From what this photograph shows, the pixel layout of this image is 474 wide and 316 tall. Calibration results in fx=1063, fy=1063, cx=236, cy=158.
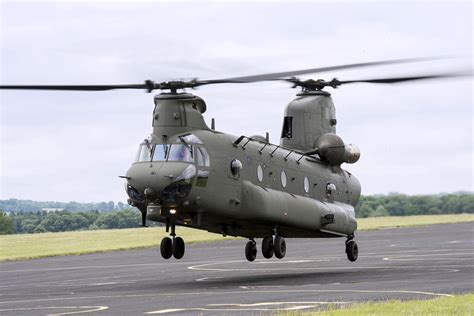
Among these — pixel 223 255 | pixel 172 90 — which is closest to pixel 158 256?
pixel 223 255

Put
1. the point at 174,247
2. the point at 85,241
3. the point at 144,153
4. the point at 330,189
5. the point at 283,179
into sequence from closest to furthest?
the point at 144,153 → the point at 174,247 → the point at 283,179 → the point at 330,189 → the point at 85,241

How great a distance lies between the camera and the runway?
3569cm

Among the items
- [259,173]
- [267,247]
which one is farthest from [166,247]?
[259,173]

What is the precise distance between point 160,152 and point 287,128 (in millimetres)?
12189

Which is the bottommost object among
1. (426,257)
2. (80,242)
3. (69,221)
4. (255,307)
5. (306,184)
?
(255,307)

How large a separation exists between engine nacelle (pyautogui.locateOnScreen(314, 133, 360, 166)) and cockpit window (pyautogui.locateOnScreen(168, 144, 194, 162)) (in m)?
11.1

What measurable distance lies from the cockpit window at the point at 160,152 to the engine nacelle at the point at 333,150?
11499 mm

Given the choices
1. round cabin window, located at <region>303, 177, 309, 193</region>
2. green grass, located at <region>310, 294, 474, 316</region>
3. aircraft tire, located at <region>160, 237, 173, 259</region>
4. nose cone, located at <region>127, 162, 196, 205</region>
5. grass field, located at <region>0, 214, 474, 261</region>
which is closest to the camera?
green grass, located at <region>310, 294, 474, 316</region>

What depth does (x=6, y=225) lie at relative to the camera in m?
99.4

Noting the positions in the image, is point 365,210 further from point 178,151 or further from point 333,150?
point 178,151

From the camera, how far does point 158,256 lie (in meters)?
67.1

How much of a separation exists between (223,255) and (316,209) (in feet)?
68.5

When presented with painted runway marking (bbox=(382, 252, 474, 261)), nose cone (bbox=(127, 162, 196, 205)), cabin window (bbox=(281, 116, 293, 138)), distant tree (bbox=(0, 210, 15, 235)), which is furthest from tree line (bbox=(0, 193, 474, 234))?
nose cone (bbox=(127, 162, 196, 205))

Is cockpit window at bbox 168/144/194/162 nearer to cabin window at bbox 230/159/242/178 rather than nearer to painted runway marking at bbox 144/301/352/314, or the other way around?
cabin window at bbox 230/159/242/178
